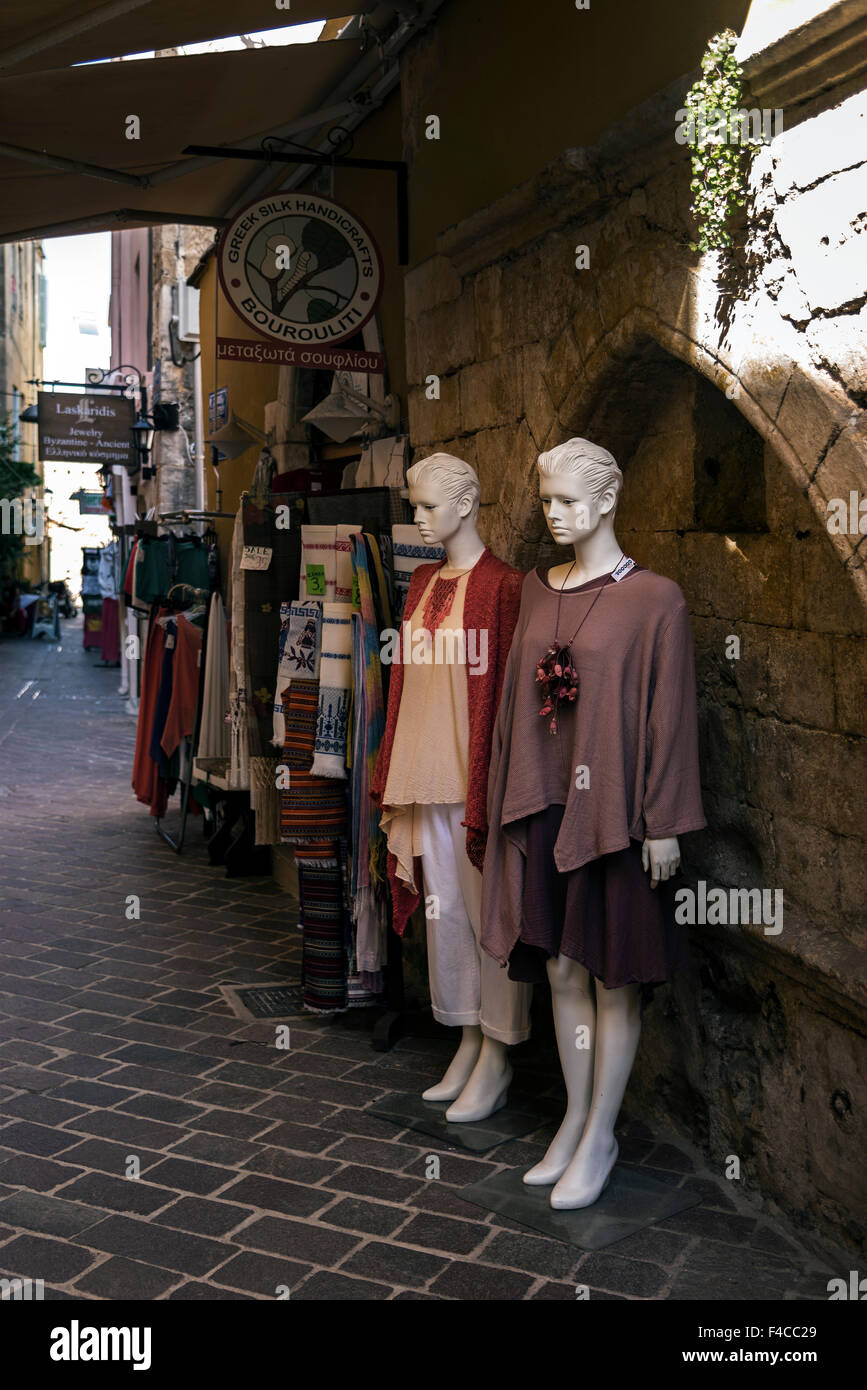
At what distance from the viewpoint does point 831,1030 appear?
312 centimetres

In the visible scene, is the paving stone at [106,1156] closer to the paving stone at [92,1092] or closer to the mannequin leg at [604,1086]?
the paving stone at [92,1092]

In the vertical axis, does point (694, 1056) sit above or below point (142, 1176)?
above

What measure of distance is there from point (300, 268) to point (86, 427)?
33.8 ft

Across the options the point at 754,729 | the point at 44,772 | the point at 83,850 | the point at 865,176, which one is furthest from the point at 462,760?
the point at 44,772

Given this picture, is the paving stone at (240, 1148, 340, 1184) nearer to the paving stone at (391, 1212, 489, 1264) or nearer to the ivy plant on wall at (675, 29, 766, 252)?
the paving stone at (391, 1212, 489, 1264)

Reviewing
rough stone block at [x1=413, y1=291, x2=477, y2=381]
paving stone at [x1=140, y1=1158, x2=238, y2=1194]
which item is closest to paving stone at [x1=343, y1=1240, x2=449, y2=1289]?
paving stone at [x1=140, y1=1158, x2=238, y2=1194]

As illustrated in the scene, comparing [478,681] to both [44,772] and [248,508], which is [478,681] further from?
[44,772]

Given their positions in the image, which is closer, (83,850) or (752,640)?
(752,640)

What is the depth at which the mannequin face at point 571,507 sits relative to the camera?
3312 millimetres

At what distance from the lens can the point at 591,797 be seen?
10.7 ft

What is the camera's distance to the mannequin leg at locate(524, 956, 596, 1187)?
11.3 ft

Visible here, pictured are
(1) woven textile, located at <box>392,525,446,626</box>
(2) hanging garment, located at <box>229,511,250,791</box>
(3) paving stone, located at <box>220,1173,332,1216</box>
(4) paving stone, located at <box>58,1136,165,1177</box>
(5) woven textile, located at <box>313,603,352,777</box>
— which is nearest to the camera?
(3) paving stone, located at <box>220,1173,332,1216</box>
